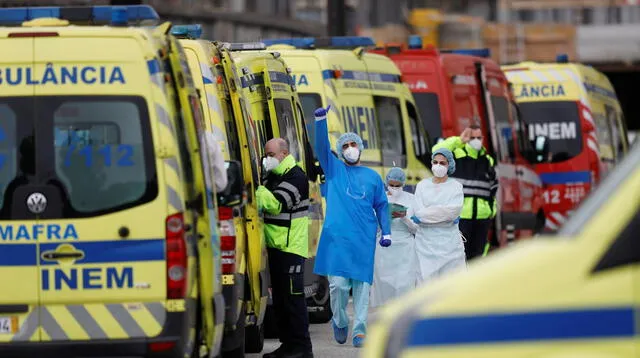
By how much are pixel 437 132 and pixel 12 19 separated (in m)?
9.98

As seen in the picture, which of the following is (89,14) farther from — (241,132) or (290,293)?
(290,293)

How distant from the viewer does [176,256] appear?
930 cm

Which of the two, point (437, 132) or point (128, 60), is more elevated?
point (128, 60)

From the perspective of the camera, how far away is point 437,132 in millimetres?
19922

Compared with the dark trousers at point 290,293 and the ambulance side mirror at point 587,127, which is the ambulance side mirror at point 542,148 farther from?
the dark trousers at point 290,293

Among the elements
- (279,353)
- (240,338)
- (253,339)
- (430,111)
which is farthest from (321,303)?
(240,338)

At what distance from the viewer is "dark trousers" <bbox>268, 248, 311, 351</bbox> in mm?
12547

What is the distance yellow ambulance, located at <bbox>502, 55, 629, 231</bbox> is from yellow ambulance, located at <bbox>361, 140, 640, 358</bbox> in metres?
18.2

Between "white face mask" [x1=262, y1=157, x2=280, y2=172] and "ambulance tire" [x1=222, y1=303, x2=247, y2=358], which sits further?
"white face mask" [x1=262, y1=157, x2=280, y2=172]

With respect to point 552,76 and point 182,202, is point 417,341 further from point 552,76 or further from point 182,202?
point 552,76

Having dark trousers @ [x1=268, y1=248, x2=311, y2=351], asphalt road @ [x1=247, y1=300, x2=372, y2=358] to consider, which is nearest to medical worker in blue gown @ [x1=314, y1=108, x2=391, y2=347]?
asphalt road @ [x1=247, y1=300, x2=372, y2=358]

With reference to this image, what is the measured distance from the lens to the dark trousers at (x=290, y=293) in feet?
41.2

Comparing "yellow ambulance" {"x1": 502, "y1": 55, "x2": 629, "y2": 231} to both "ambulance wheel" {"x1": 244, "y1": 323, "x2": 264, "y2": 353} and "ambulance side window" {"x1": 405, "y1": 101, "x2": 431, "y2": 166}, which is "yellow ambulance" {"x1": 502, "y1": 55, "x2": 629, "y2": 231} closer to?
"ambulance side window" {"x1": 405, "y1": 101, "x2": 431, "y2": 166}

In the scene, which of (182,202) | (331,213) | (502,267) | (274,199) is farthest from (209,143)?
(502,267)
